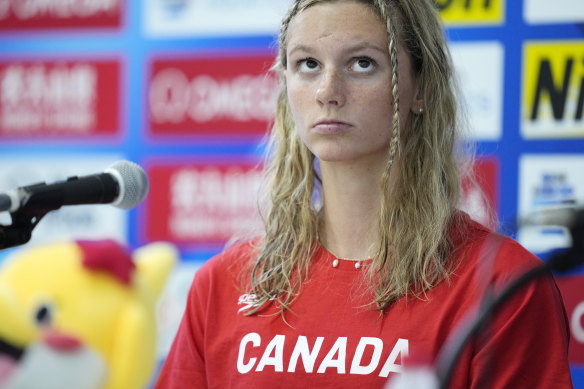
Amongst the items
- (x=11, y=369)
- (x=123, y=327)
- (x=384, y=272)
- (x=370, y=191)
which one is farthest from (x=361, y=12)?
(x=11, y=369)

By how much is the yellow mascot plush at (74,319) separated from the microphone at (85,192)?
0.84m

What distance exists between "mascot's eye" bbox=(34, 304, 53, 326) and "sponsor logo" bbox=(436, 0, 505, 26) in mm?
1318

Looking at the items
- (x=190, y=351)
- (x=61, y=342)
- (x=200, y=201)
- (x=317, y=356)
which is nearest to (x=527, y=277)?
(x=317, y=356)

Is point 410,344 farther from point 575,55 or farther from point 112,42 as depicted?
point 112,42

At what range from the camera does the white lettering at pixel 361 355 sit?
1323 mm

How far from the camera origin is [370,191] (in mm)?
1491

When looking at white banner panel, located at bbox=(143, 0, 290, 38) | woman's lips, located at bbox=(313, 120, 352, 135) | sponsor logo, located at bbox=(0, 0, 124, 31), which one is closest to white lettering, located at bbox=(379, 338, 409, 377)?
woman's lips, located at bbox=(313, 120, 352, 135)

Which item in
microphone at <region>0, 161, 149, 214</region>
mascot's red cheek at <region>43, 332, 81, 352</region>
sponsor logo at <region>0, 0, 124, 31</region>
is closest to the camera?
microphone at <region>0, 161, 149, 214</region>

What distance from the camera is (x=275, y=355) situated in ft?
4.61

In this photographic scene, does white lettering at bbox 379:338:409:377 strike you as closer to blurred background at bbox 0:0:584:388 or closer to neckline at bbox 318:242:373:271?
neckline at bbox 318:242:373:271

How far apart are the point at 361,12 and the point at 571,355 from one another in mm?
1209

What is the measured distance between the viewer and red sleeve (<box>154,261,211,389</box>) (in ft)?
4.99

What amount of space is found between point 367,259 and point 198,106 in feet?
3.72

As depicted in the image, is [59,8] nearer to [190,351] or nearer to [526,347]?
[190,351]
